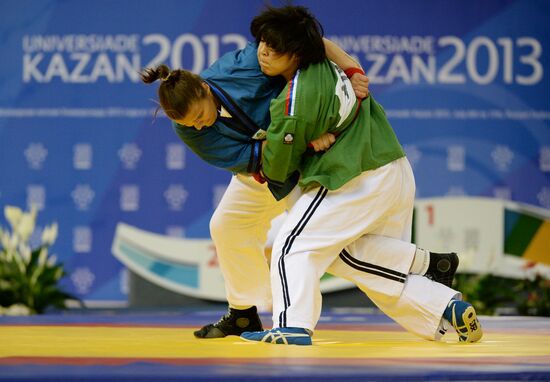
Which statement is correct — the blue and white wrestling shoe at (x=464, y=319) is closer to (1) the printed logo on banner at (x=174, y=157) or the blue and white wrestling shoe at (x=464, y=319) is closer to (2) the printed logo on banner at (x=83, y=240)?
(1) the printed logo on banner at (x=174, y=157)

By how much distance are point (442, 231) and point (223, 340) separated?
3.47 meters

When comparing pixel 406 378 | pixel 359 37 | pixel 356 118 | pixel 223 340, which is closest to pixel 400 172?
pixel 356 118

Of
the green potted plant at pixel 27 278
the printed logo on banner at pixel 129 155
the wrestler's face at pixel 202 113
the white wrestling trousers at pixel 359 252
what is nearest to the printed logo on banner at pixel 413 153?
the printed logo on banner at pixel 129 155

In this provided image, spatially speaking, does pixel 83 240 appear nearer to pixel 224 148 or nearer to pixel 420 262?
pixel 224 148

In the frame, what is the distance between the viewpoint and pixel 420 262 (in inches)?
131

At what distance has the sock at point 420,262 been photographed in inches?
131

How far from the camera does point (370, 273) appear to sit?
3.30 m

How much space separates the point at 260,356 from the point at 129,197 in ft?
14.1

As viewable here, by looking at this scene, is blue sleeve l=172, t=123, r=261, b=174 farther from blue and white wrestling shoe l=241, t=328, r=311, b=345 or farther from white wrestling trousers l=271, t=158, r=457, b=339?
blue and white wrestling shoe l=241, t=328, r=311, b=345

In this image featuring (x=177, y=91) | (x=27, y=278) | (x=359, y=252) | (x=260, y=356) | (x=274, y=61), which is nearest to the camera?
(x=260, y=356)

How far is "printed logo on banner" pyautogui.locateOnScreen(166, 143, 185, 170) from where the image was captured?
6.75 meters

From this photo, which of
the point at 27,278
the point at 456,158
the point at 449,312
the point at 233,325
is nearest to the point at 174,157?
the point at 27,278

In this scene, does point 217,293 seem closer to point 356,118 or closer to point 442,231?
point 442,231

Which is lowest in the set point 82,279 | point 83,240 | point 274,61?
point 82,279
